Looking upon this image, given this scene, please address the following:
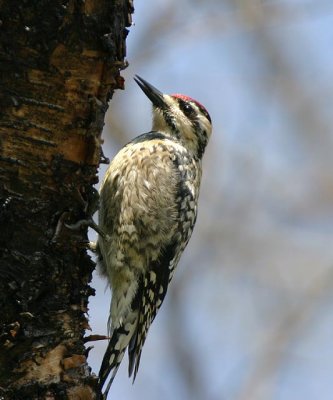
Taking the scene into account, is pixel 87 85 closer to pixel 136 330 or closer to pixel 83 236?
pixel 83 236

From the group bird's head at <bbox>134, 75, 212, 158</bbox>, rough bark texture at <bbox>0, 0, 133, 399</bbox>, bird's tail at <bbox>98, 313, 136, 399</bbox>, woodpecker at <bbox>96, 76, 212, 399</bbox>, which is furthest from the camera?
bird's head at <bbox>134, 75, 212, 158</bbox>

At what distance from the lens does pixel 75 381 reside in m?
3.06

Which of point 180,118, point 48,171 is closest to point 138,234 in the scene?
point 180,118

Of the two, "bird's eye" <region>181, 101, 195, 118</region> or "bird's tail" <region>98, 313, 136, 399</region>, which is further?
"bird's eye" <region>181, 101, 195, 118</region>

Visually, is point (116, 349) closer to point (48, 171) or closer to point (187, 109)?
point (48, 171)

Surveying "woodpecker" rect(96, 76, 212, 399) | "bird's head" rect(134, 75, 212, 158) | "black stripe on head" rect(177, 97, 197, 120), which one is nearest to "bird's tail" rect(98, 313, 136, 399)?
"woodpecker" rect(96, 76, 212, 399)

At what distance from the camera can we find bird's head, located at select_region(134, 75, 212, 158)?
196 inches

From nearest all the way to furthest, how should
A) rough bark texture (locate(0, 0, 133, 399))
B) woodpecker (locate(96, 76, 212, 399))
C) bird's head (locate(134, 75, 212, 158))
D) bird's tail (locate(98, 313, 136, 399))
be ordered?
rough bark texture (locate(0, 0, 133, 399)) < bird's tail (locate(98, 313, 136, 399)) < woodpecker (locate(96, 76, 212, 399)) < bird's head (locate(134, 75, 212, 158))

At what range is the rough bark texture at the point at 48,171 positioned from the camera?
2.91 m

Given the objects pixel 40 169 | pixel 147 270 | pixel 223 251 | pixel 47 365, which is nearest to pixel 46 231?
pixel 40 169

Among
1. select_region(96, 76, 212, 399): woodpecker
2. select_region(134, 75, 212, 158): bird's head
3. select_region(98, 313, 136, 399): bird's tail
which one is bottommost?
select_region(98, 313, 136, 399): bird's tail

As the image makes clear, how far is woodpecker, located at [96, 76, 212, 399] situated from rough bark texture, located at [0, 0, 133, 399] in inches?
41.7

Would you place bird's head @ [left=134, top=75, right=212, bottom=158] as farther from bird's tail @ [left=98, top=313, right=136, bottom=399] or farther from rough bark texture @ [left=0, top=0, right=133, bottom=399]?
rough bark texture @ [left=0, top=0, right=133, bottom=399]

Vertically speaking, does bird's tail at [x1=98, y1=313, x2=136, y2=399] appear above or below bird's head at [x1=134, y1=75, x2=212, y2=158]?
below
